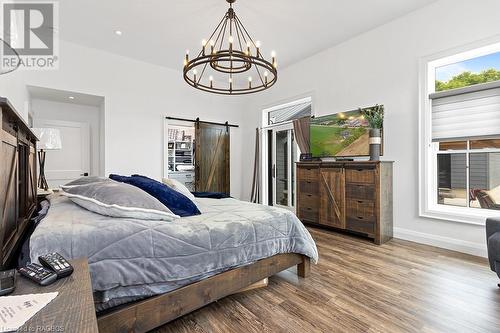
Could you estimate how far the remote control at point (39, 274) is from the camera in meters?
0.79

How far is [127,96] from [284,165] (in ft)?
11.5

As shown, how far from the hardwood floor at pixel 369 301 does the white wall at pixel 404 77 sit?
2.40ft

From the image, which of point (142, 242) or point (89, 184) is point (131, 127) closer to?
point (89, 184)

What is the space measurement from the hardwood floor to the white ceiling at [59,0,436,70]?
3195mm

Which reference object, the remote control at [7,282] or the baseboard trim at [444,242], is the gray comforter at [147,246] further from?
the baseboard trim at [444,242]

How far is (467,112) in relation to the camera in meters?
2.94

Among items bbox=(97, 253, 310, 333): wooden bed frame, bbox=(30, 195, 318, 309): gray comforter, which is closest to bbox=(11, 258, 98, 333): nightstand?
bbox=(30, 195, 318, 309): gray comforter

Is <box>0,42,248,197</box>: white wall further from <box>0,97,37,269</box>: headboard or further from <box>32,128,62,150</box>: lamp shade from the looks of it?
<box>0,97,37,269</box>: headboard

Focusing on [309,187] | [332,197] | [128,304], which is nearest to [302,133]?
[309,187]

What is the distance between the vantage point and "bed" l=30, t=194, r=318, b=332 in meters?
1.25

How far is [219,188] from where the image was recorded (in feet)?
19.4

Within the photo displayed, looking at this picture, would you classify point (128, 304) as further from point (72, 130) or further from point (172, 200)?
point (72, 130)

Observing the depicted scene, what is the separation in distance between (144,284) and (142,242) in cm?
24

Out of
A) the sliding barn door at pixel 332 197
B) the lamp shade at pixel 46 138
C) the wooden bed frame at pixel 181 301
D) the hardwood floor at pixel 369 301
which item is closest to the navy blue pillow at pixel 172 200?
the wooden bed frame at pixel 181 301
